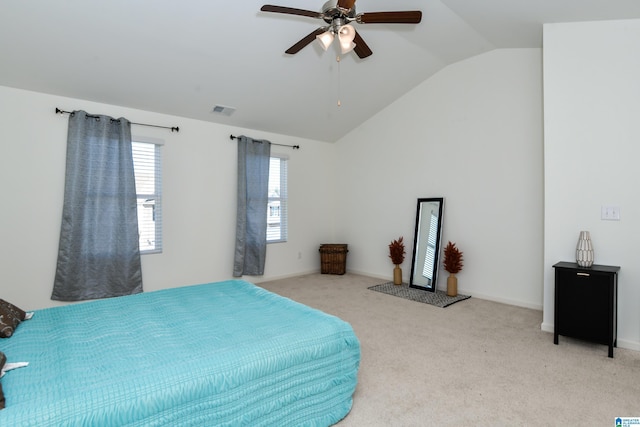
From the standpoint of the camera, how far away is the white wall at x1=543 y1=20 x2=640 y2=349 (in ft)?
9.66

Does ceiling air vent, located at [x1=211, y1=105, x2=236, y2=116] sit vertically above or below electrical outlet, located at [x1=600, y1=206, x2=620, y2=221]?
above

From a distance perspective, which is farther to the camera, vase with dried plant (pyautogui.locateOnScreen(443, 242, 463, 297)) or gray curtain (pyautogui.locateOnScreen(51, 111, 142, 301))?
vase with dried plant (pyautogui.locateOnScreen(443, 242, 463, 297))

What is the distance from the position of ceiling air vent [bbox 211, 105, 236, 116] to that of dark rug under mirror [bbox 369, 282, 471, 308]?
10.2 feet

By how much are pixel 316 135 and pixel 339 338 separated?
4.46 meters

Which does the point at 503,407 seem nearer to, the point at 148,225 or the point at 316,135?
the point at 148,225

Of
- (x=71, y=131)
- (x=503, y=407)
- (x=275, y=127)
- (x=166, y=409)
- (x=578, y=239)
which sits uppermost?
(x=275, y=127)

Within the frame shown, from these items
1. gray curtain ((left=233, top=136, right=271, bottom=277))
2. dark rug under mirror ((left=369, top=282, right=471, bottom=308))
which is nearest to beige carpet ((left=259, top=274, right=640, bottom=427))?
dark rug under mirror ((left=369, top=282, right=471, bottom=308))

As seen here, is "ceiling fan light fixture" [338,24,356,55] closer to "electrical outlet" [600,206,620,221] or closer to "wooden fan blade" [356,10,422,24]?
"wooden fan blade" [356,10,422,24]

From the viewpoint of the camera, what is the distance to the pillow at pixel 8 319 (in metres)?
1.92

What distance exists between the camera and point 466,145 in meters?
4.68

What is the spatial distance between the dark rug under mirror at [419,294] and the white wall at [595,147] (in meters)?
1.16

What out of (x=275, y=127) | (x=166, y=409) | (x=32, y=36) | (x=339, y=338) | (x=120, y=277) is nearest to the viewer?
(x=166, y=409)

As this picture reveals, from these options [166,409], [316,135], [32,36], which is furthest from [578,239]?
[32,36]

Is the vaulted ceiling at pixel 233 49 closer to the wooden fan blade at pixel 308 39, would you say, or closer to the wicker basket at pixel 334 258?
the wooden fan blade at pixel 308 39
